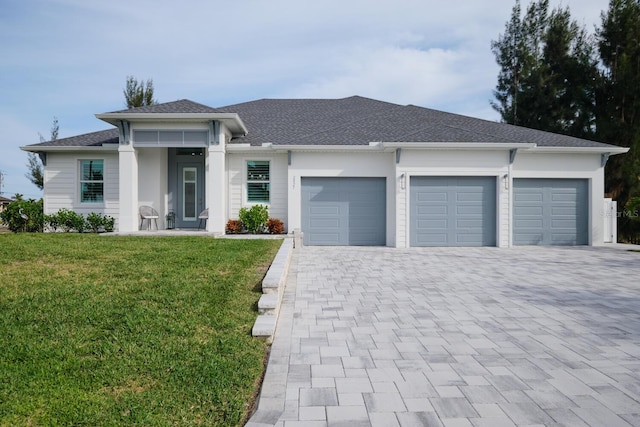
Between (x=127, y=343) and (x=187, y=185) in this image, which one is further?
(x=187, y=185)

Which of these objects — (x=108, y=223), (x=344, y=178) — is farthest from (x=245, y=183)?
(x=108, y=223)

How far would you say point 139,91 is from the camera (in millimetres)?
29609

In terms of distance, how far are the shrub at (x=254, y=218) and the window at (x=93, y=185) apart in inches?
211

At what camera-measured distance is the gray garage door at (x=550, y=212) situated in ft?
43.5

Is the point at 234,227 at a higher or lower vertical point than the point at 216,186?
lower

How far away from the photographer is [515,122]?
23922 mm

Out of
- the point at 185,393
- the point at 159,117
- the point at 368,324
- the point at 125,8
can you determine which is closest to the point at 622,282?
the point at 368,324

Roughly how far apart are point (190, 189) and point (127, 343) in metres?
11.5

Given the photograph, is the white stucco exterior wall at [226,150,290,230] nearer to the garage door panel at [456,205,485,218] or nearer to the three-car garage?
the three-car garage

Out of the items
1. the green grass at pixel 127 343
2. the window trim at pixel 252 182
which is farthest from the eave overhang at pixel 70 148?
the green grass at pixel 127 343

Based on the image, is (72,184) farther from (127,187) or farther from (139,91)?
(139,91)

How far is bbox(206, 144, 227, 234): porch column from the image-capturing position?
12.2 meters

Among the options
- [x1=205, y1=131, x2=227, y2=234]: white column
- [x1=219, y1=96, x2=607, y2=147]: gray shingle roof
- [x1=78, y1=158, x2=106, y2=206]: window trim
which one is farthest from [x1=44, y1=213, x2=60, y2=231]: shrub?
[x1=219, y1=96, x2=607, y2=147]: gray shingle roof

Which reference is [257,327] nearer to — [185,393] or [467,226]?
[185,393]
